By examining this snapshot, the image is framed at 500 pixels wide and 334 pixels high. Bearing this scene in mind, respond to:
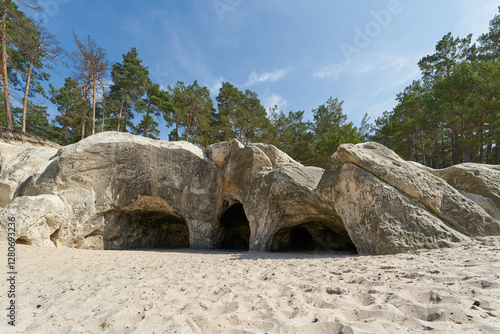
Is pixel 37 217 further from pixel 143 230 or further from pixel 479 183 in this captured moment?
pixel 479 183

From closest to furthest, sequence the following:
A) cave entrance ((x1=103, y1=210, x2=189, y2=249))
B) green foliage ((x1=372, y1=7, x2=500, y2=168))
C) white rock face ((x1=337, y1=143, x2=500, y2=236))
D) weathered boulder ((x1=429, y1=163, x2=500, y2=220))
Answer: white rock face ((x1=337, y1=143, x2=500, y2=236)) < weathered boulder ((x1=429, y1=163, x2=500, y2=220)) < cave entrance ((x1=103, y1=210, x2=189, y2=249)) < green foliage ((x1=372, y1=7, x2=500, y2=168))

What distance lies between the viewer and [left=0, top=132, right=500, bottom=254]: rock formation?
232 inches

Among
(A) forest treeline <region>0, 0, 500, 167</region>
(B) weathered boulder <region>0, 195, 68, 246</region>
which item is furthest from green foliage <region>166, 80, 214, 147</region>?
(B) weathered boulder <region>0, 195, 68, 246</region>

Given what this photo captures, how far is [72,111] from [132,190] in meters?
25.3

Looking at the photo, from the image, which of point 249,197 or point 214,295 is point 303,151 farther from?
point 214,295

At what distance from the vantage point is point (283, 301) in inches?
105

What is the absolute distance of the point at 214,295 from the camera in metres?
3.03

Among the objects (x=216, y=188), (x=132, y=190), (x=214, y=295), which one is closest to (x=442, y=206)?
(x=214, y=295)

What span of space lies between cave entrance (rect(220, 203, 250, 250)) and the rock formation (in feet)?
0.23

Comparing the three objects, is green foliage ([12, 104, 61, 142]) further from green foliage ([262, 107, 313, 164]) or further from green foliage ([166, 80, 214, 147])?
green foliage ([262, 107, 313, 164])

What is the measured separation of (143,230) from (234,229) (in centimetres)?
560

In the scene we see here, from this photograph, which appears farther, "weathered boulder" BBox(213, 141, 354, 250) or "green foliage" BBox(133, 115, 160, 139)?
"green foliage" BBox(133, 115, 160, 139)

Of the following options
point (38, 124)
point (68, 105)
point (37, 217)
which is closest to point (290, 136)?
point (37, 217)

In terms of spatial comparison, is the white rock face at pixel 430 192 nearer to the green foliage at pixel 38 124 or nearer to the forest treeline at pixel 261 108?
the forest treeline at pixel 261 108
